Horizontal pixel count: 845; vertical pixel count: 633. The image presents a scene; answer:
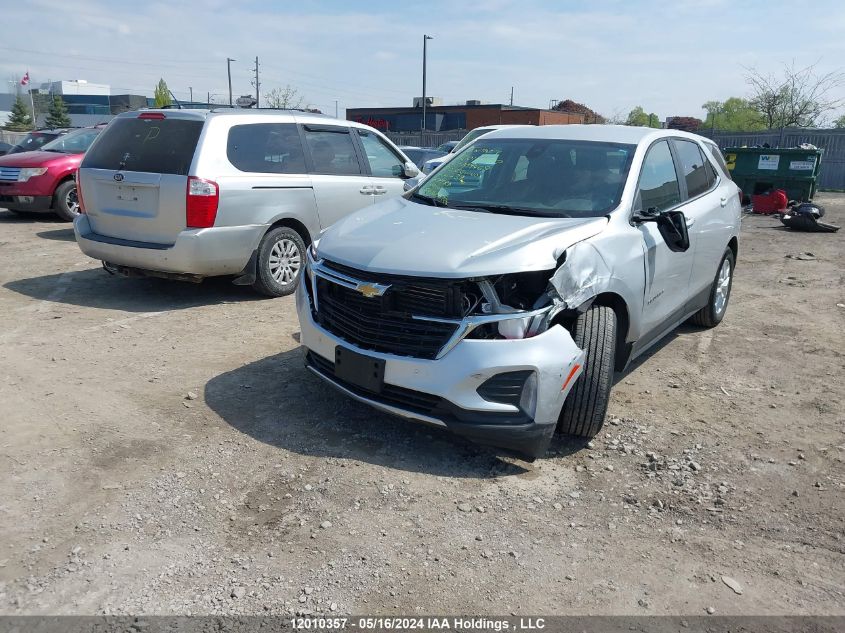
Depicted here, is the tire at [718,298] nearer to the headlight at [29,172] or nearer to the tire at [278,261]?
the tire at [278,261]

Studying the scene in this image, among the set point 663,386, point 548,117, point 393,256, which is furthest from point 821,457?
point 548,117

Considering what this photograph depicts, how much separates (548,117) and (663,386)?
47.9m

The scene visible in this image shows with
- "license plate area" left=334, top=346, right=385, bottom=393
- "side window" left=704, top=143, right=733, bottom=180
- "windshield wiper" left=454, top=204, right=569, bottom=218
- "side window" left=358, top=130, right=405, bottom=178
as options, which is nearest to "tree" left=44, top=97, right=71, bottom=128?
"side window" left=358, top=130, right=405, bottom=178

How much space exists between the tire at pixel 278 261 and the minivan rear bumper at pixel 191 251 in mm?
141

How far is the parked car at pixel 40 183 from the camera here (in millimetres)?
11414

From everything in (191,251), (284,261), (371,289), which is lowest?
(284,261)

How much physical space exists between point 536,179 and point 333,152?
3.38 m

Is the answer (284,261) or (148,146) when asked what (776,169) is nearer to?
(284,261)

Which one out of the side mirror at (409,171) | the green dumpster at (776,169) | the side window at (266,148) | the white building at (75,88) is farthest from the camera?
the white building at (75,88)

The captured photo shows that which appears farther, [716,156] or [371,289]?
[716,156]

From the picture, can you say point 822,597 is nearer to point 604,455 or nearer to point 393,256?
point 604,455

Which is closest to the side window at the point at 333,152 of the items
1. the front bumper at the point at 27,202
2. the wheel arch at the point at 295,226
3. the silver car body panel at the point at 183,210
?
the silver car body panel at the point at 183,210

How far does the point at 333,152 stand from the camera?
24.6 feet

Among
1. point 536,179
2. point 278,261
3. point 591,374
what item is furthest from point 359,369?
point 278,261
